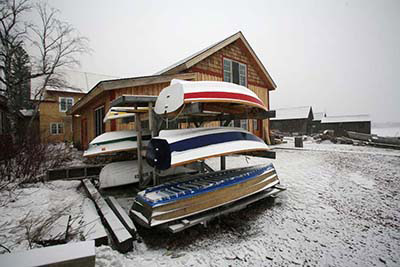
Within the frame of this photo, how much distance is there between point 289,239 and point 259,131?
10.4 meters

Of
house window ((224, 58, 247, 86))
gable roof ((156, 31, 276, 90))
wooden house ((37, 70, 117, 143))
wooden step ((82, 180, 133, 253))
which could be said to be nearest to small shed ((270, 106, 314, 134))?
gable roof ((156, 31, 276, 90))

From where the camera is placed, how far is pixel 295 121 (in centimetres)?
2866

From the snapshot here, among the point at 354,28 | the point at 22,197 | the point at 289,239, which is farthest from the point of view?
the point at 354,28

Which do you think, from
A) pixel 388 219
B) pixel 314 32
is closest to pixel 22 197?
pixel 388 219

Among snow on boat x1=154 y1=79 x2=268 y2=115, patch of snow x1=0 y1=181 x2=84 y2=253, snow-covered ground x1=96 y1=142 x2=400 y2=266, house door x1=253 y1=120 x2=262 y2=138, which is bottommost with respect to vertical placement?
snow-covered ground x1=96 y1=142 x2=400 y2=266

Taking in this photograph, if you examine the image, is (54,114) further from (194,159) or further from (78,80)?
(194,159)

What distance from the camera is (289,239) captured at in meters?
2.79

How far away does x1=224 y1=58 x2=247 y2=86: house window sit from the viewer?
1071cm

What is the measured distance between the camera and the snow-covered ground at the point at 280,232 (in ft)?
7.78

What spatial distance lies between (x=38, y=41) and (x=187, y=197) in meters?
19.1

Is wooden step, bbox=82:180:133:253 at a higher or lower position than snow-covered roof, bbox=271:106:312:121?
lower

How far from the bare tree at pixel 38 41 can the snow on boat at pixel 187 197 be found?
13.8 metres

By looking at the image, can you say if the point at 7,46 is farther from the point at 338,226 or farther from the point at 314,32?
the point at 314,32

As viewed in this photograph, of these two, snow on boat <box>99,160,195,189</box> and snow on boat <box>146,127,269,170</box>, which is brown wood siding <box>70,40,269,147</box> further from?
snow on boat <box>146,127,269,170</box>
